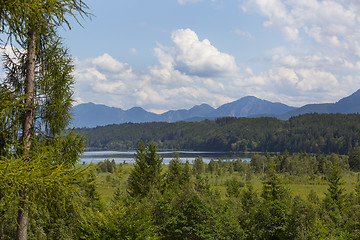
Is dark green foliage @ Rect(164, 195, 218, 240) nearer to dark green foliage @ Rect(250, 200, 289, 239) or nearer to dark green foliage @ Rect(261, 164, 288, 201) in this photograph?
dark green foliage @ Rect(250, 200, 289, 239)

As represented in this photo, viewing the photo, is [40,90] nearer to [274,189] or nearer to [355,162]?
[274,189]

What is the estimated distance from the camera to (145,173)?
44719 millimetres

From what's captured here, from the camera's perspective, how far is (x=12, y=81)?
9.44 meters

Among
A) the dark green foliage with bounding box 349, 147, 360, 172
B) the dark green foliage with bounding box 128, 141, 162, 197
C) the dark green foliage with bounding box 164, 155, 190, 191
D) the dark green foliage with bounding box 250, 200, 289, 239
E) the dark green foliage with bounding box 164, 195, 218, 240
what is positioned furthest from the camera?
the dark green foliage with bounding box 349, 147, 360, 172

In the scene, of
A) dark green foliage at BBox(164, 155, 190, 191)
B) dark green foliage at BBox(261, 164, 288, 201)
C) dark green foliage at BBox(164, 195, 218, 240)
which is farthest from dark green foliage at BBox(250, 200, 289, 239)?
dark green foliage at BBox(164, 155, 190, 191)

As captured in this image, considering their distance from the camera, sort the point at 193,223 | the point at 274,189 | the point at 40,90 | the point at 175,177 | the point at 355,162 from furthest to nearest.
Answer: the point at 355,162 < the point at 175,177 < the point at 274,189 < the point at 193,223 < the point at 40,90

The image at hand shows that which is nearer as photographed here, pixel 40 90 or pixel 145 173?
pixel 40 90

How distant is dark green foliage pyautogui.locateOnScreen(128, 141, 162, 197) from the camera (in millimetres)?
44031

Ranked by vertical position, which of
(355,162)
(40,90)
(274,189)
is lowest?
(355,162)

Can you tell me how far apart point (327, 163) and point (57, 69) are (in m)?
112

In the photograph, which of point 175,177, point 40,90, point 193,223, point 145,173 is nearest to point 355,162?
point 175,177

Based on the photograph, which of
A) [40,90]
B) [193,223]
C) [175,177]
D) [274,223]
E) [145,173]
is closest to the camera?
[40,90]

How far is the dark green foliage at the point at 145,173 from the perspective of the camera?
44.0 m

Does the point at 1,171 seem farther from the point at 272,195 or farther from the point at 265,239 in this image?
the point at 272,195
